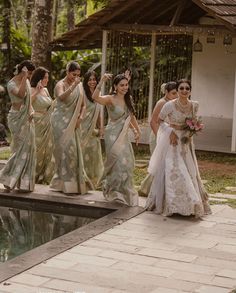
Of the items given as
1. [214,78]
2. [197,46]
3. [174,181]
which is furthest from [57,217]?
[214,78]

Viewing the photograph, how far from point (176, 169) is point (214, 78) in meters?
8.77

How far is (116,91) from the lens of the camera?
9094mm

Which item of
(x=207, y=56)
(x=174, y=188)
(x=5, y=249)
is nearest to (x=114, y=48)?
(x=207, y=56)

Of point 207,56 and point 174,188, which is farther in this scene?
point 207,56

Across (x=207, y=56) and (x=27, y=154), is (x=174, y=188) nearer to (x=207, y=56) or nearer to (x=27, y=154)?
(x=27, y=154)

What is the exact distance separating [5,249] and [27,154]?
254 cm

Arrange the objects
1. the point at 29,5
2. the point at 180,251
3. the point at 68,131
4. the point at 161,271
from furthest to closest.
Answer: the point at 29,5 < the point at 68,131 < the point at 180,251 < the point at 161,271

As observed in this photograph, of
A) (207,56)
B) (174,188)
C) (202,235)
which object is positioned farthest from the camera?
(207,56)

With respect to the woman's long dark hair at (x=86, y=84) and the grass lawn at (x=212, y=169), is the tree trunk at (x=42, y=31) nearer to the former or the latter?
the grass lawn at (x=212, y=169)

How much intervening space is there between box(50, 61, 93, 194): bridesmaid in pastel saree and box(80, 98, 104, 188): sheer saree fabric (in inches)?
17.6

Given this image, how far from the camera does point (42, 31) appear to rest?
48.8 feet

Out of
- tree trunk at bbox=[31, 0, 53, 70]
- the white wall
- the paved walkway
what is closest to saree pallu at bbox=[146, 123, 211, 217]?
the paved walkway

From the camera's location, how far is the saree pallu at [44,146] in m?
10.6

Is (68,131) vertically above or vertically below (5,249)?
above
